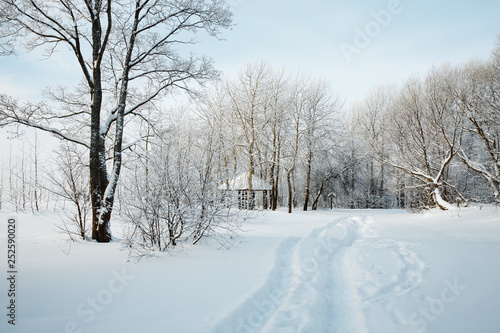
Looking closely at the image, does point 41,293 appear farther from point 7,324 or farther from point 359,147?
point 359,147

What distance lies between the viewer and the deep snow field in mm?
2641

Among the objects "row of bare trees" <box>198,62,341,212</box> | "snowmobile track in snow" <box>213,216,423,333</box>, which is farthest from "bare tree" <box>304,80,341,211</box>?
"snowmobile track in snow" <box>213,216,423,333</box>

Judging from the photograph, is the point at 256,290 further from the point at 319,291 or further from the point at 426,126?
the point at 426,126

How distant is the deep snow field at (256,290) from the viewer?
2641 millimetres

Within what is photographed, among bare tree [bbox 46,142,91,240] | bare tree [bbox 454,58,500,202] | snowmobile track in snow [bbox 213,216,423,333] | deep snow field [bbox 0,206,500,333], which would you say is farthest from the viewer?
bare tree [bbox 454,58,500,202]

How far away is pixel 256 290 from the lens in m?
3.47

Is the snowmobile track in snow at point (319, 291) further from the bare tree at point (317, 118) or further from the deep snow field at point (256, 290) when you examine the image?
the bare tree at point (317, 118)

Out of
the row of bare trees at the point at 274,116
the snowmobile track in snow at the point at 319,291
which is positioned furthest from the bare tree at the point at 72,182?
the row of bare trees at the point at 274,116

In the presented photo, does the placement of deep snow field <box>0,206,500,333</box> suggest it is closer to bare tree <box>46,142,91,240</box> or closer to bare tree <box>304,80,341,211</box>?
bare tree <box>46,142,91,240</box>

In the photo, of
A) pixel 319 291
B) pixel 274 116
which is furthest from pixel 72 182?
pixel 274 116

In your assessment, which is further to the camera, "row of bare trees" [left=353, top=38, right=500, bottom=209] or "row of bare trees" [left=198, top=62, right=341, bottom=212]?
"row of bare trees" [left=198, top=62, right=341, bottom=212]

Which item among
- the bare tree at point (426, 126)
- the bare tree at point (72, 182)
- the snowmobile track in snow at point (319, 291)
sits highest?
the bare tree at point (426, 126)

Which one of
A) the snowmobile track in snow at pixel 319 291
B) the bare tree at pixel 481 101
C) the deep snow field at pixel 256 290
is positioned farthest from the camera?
the bare tree at pixel 481 101

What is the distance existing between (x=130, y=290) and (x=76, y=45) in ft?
22.9
